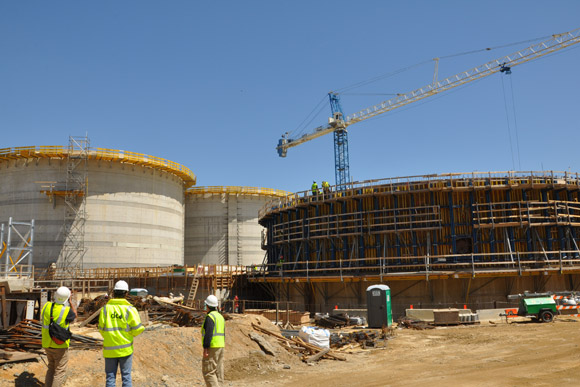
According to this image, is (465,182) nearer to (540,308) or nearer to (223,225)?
(540,308)

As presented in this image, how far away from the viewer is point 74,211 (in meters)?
45.4

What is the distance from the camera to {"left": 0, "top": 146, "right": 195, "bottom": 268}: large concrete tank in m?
45.2

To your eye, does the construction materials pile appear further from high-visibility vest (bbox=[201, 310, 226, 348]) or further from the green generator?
the green generator

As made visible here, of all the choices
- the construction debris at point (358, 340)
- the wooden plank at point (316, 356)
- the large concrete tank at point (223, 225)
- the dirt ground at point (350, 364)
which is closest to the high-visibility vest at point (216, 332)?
the dirt ground at point (350, 364)

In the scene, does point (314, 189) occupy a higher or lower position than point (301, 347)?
higher

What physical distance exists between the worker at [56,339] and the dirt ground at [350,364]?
1481 millimetres

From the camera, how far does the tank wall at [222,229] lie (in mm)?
A: 61531

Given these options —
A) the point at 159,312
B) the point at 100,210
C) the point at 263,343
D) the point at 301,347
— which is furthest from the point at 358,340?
the point at 100,210

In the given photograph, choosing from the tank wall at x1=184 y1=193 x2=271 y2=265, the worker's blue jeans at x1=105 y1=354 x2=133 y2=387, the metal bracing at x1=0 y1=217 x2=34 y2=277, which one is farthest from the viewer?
the tank wall at x1=184 y1=193 x2=271 y2=265

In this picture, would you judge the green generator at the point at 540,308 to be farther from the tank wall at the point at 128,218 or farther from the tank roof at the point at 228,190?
the tank roof at the point at 228,190

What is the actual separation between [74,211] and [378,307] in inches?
1294

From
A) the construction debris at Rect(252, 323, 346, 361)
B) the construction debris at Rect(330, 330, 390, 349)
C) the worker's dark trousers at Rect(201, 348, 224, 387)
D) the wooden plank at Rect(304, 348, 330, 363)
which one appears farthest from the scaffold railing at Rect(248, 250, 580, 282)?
the worker's dark trousers at Rect(201, 348, 224, 387)

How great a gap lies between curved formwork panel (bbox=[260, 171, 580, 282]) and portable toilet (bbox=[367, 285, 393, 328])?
608 cm

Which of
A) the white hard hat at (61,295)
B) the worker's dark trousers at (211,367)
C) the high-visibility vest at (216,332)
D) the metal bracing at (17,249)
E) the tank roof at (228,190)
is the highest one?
the tank roof at (228,190)
